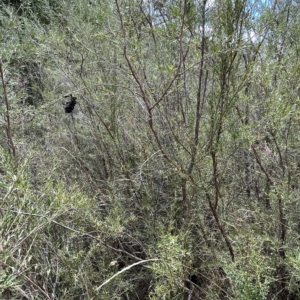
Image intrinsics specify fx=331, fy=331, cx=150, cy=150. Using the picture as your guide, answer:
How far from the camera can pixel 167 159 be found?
1.99 meters

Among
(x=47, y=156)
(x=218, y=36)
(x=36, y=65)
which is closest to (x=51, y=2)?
(x=36, y=65)

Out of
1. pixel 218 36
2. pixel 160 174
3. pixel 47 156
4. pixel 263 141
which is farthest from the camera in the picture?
pixel 47 156

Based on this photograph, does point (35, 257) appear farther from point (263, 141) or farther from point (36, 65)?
point (36, 65)

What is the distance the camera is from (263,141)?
2.26 meters

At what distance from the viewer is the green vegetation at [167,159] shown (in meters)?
1.67

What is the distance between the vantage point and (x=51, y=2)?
11.9 feet

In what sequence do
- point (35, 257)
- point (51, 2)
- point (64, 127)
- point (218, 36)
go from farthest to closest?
point (51, 2)
point (64, 127)
point (35, 257)
point (218, 36)

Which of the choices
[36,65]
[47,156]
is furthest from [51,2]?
[47,156]

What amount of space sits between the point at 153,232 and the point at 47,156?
116cm

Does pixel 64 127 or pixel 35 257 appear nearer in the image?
pixel 35 257

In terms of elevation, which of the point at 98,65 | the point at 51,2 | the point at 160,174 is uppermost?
the point at 51,2

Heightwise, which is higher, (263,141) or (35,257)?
(263,141)

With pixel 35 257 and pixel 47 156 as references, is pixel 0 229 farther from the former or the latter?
pixel 47 156

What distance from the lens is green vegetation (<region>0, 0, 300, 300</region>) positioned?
167 centimetres
